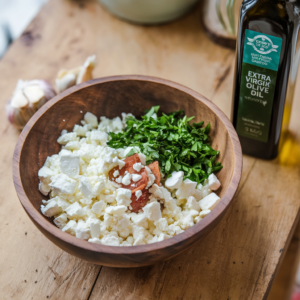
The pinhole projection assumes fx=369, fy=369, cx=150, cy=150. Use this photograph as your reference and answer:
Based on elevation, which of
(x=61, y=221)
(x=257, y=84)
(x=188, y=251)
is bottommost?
(x=188, y=251)

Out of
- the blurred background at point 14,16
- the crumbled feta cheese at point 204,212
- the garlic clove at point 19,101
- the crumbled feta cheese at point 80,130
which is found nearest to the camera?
the crumbled feta cheese at point 204,212

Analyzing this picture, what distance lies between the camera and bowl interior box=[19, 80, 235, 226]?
94 centimetres

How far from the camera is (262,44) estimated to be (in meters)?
0.92

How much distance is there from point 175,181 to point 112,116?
35 cm

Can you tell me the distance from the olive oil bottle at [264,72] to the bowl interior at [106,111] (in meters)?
0.13

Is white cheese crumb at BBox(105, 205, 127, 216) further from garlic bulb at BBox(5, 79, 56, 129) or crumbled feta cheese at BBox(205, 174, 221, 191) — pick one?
garlic bulb at BBox(5, 79, 56, 129)

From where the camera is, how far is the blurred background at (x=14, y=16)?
197 cm

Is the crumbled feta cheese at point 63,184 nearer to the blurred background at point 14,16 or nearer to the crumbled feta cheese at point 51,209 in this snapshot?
the crumbled feta cheese at point 51,209

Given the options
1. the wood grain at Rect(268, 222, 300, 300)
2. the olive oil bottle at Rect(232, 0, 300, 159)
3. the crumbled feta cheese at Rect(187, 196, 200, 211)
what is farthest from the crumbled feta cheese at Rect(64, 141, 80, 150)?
the wood grain at Rect(268, 222, 300, 300)

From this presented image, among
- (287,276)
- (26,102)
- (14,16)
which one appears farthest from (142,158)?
(14,16)

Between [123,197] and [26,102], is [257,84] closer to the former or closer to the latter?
[123,197]

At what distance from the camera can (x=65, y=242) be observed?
75 cm

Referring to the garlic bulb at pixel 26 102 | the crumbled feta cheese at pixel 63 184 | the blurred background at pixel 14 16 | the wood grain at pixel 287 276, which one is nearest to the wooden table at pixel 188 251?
the garlic bulb at pixel 26 102

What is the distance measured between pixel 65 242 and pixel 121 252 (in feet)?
0.39
